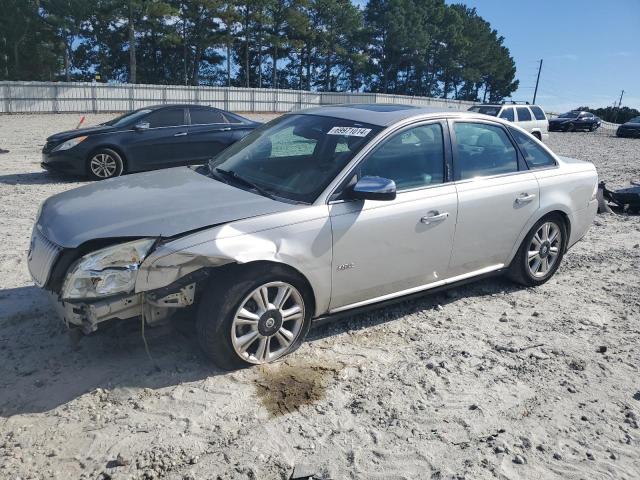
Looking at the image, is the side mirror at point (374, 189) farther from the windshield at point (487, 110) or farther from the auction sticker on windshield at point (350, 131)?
the windshield at point (487, 110)

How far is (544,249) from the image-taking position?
206 inches

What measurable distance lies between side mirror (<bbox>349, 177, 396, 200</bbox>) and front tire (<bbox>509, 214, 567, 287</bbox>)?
1895 mm

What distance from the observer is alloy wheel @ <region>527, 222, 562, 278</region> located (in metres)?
5.14

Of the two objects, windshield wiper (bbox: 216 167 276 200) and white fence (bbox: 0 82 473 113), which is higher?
white fence (bbox: 0 82 473 113)

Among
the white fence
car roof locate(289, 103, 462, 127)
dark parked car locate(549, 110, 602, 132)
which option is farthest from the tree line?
car roof locate(289, 103, 462, 127)

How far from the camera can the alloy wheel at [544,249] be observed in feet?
16.9

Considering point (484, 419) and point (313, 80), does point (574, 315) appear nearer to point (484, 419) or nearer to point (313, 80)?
point (484, 419)

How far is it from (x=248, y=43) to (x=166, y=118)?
4279 centimetres

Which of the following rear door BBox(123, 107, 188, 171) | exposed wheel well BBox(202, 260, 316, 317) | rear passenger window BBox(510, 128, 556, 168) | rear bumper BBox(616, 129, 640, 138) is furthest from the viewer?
rear bumper BBox(616, 129, 640, 138)

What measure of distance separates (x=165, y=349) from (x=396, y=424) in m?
1.68

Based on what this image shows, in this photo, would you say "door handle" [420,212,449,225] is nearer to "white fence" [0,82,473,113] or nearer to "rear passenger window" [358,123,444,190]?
"rear passenger window" [358,123,444,190]

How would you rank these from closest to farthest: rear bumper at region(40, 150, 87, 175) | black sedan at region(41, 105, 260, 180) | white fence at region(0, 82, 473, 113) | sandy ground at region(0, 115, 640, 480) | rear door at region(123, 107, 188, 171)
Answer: sandy ground at region(0, 115, 640, 480) < rear bumper at region(40, 150, 87, 175) < black sedan at region(41, 105, 260, 180) < rear door at region(123, 107, 188, 171) < white fence at region(0, 82, 473, 113)

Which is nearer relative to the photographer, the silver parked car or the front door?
the silver parked car

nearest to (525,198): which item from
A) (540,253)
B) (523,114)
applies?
(540,253)
